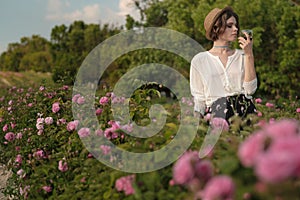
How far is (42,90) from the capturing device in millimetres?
5207

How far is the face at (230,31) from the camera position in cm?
→ 355

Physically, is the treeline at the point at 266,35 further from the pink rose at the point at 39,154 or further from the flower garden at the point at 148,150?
the pink rose at the point at 39,154

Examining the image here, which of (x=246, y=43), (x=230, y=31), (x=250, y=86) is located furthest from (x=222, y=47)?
(x=250, y=86)

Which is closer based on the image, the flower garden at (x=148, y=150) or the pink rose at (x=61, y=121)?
the flower garden at (x=148, y=150)

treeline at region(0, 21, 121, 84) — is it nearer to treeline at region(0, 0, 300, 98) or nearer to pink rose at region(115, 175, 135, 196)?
treeline at region(0, 0, 300, 98)

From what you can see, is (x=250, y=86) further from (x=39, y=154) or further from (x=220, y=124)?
(x=39, y=154)

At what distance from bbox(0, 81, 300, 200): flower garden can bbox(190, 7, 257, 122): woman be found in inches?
13.8

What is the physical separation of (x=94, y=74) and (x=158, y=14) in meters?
7.50

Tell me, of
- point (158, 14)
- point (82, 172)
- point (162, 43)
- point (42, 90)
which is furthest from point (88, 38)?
point (82, 172)

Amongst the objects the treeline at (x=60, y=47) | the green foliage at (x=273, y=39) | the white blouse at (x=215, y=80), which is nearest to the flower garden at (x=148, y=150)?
the white blouse at (x=215, y=80)

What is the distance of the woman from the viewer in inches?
139

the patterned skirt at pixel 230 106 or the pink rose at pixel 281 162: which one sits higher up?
the pink rose at pixel 281 162

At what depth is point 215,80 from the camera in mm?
3561

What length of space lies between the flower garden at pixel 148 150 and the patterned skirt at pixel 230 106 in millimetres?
264
